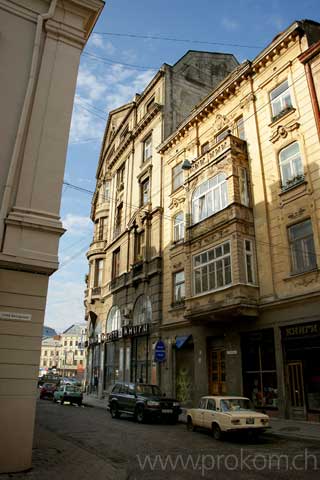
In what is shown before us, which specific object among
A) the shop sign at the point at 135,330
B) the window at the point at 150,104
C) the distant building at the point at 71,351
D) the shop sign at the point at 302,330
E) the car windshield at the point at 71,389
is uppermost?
the window at the point at 150,104

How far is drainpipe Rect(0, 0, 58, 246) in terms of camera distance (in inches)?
356

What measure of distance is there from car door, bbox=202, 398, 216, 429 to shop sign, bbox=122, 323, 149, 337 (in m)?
13.1

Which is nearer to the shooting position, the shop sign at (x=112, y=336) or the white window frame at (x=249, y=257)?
the white window frame at (x=249, y=257)

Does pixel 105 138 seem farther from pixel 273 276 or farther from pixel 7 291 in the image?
pixel 7 291

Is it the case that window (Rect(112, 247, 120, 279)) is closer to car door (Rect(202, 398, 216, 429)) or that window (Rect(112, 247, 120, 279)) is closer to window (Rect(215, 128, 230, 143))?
window (Rect(215, 128, 230, 143))

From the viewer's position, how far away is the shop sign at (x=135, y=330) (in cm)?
2672

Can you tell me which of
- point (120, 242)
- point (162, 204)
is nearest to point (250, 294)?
point (162, 204)

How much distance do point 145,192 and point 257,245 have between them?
1432 centimetres

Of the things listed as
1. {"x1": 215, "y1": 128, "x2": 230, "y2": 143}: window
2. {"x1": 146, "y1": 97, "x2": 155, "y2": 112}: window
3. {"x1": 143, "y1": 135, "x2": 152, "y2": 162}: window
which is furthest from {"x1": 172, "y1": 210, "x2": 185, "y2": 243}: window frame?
{"x1": 146, "y1": 97, "x2": 155, "y2": 112}: window

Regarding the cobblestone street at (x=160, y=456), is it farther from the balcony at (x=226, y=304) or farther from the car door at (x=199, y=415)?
the balcony at (x=226, y=304)

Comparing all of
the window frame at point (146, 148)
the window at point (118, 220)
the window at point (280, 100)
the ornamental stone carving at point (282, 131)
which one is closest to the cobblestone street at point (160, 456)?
the ornamental stone carving at point (282, 131)

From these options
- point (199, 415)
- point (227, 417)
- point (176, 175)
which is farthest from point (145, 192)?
point (227, 417)

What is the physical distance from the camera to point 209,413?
1317cm

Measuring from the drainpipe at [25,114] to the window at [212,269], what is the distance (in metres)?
12.3
